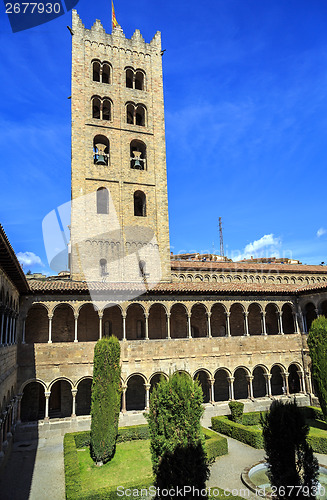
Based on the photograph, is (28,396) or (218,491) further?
(28,396)

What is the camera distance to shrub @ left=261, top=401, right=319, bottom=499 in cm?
907

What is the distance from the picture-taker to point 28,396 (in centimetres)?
2142

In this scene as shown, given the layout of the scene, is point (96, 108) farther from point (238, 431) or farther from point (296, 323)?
point (238, 431)

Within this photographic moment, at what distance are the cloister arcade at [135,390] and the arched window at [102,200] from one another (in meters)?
11.2

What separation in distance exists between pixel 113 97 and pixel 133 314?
16132mm

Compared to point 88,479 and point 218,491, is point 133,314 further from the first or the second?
point 218,491

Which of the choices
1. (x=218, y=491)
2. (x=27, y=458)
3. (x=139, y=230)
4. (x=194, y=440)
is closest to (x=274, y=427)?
(x=194, y=440)

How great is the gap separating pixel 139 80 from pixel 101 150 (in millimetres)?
7547

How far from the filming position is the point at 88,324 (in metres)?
22.2

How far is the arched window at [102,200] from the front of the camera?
2577 centimetres

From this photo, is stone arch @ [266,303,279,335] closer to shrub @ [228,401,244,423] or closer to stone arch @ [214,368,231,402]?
stone arch @ [214,368,231,402]

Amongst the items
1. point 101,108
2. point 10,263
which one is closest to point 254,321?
point 10,263

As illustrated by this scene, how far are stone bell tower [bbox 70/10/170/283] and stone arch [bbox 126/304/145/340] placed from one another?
87.0 inches

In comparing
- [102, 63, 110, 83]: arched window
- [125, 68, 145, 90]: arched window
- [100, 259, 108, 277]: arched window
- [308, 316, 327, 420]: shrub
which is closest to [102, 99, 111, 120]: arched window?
[102, 63, 110, 83]: arched window
